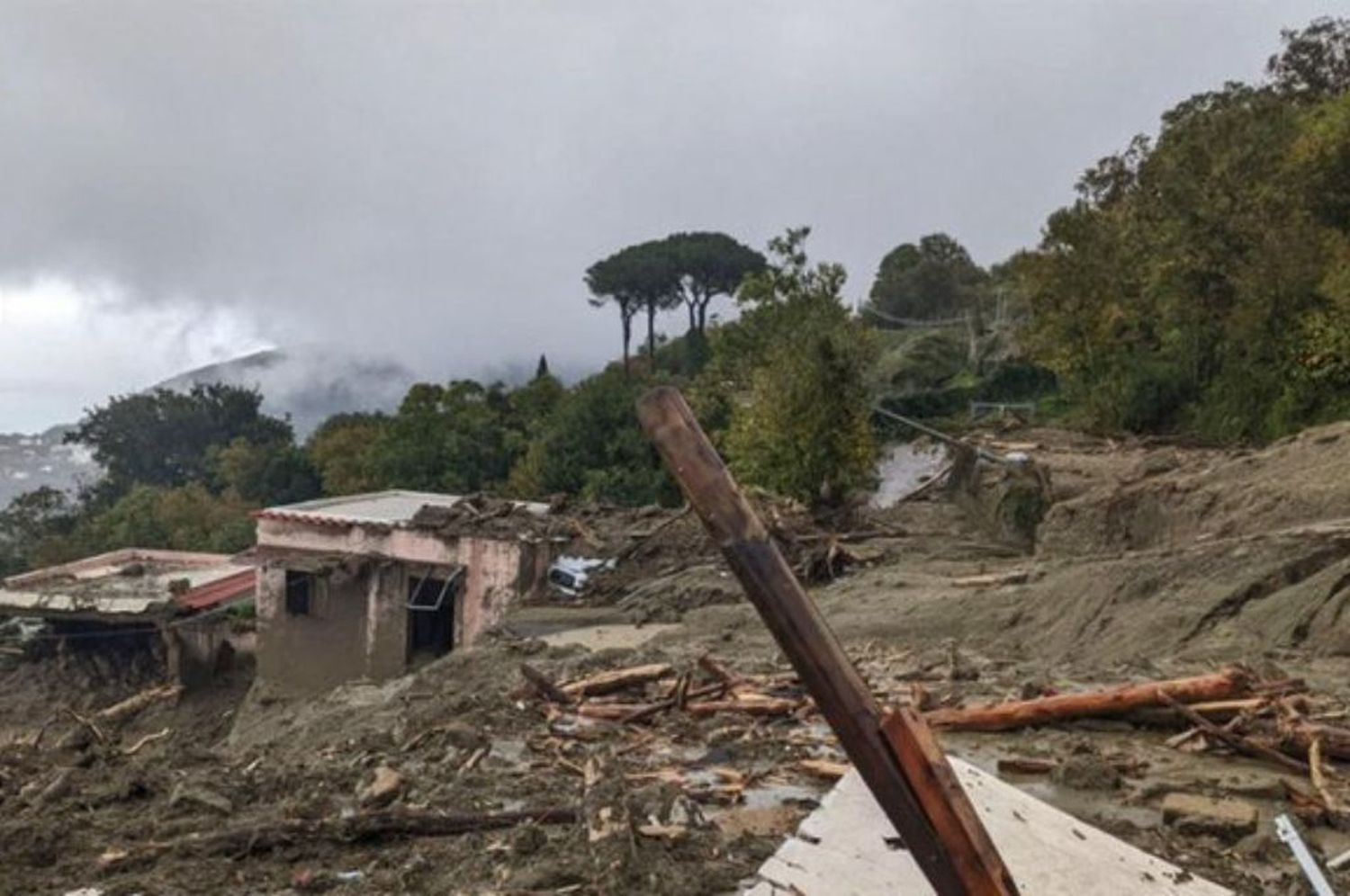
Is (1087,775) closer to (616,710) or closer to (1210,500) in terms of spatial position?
(616,710)

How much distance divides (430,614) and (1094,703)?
15.7 m

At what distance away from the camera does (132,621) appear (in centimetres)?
2316

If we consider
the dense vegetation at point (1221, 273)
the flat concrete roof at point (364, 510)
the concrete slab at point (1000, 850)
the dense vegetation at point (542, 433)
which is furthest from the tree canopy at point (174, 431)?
the concrete slab at point (1000, 850)

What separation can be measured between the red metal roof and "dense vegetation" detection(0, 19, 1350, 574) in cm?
895

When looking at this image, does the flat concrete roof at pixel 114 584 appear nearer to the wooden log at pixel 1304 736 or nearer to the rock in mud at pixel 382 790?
the rock in mud at pixel 382 790

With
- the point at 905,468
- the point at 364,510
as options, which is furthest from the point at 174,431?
the point at 905,468

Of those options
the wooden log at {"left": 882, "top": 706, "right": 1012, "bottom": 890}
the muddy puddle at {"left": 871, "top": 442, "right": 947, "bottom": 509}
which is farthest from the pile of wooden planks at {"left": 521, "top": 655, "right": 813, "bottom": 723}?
the muddy puddle at {"left": 871, "top": 442, "right": 947, "bottom": 509}

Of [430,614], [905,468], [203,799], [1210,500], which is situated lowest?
[430,614]

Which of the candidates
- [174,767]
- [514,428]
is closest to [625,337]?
[514,428]

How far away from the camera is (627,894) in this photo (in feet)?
14.7

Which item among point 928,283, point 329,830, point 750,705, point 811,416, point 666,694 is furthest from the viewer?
point 928,283

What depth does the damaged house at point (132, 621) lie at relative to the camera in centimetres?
2305

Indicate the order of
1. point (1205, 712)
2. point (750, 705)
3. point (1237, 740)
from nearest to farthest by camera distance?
point (1237, 740)
point (1205, 712)
point (750, 705)

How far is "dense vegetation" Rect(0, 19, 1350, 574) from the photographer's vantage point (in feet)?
69.0
